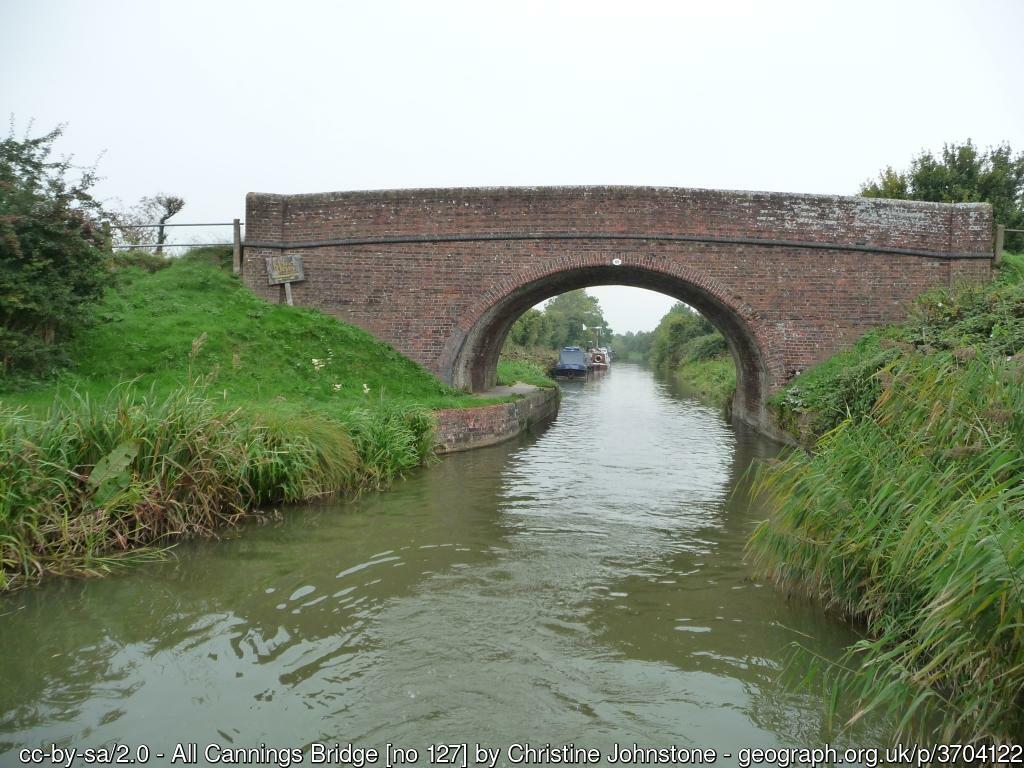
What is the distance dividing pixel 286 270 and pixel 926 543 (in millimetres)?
12534

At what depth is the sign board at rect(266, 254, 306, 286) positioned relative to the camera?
44.3 ft

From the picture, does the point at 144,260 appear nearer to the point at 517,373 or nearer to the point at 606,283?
the point at 606,283

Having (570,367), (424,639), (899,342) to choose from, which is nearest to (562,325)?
(570,367)

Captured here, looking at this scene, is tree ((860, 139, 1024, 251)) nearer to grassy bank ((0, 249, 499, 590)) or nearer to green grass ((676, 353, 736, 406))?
green grass ((676, 353, 736, 406))

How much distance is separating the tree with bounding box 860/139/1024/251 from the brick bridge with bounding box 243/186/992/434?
200 inches

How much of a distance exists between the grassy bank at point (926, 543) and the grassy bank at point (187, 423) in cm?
465

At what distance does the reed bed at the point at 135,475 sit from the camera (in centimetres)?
494

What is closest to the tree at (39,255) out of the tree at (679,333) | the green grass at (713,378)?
the green grass at (713,378)

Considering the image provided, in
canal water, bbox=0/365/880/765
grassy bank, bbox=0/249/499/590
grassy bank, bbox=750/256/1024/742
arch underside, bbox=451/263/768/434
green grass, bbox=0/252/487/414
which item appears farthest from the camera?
arch underside, bbox=451/263/768/434

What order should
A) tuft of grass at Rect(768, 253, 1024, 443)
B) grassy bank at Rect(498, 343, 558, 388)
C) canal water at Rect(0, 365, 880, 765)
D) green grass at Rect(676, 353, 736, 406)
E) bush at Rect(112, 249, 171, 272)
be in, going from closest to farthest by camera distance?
canal water at Rect(0, 365, 880, 765)
tuft of grass at Rect(768, 253, 1024, 443)
bush at Rect(112, 249, 171, 272)
grassy bank at Rect(498, 343, 558, 388)
green grass at Rect(676, 353, 736, 406)

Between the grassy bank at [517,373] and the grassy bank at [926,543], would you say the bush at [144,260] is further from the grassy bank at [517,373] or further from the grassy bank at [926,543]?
the grassy bank at [926,543]

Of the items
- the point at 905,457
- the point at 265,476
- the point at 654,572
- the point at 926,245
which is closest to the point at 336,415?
the point at 265,476

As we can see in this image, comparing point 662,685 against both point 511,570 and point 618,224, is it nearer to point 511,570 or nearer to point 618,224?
point 511,570

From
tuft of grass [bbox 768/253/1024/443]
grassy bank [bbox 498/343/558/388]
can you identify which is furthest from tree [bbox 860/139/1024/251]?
grassy bank [bbox 498/343/558/388]
